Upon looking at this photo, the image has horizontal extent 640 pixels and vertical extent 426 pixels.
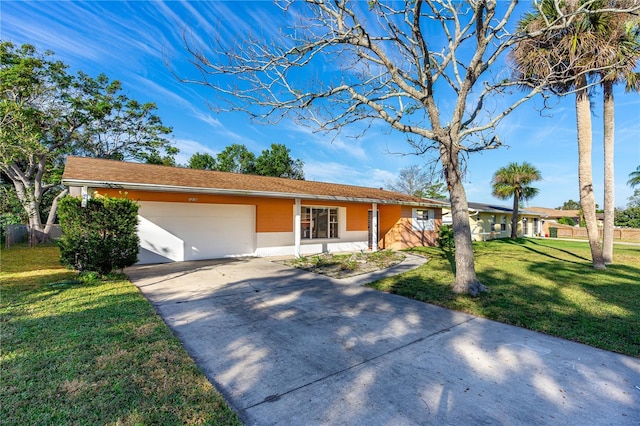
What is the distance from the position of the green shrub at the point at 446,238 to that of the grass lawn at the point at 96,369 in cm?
1505

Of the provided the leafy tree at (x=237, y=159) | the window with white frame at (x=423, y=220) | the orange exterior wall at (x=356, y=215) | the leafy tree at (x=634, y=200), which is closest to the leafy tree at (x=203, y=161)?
the leafy tree at (x=237, y=159)

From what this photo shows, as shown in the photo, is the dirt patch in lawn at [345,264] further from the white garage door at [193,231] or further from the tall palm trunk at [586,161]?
the tall palm trunk at [586,161]

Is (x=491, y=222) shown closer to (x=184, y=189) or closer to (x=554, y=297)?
(x=554, y=297)

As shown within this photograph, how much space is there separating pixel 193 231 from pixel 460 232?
888cm

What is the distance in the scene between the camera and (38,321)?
4.29 metres

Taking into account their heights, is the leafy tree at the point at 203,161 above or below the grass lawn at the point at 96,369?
above

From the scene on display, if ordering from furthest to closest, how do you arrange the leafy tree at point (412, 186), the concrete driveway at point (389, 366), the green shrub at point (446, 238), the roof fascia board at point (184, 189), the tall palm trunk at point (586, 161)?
the leafy tree at point (412, 186) < the green shrub at point (446, 238) < the tall palm trunk at point (586, 161) < the roof fascia board at point (184, 189) < the concrete driveway at point (389, 366)

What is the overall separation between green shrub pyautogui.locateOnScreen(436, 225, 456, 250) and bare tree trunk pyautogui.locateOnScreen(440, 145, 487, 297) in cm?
1004

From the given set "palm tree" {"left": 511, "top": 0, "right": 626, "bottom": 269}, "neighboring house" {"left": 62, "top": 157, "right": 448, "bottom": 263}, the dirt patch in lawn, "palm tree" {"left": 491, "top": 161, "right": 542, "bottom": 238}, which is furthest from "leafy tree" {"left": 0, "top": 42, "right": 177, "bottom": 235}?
"palm tree" {"left": 491, "top": 161, "right": 542, "bottom": 238}

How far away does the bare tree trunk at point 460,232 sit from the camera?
666cm

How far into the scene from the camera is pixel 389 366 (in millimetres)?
3330

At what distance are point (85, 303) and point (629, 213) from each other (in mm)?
57180

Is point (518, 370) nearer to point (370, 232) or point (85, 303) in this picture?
point (85, 303)

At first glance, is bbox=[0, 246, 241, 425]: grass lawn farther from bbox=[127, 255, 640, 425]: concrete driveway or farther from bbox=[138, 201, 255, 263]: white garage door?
bbox=[138, 201, 255, 263]: white garage door
